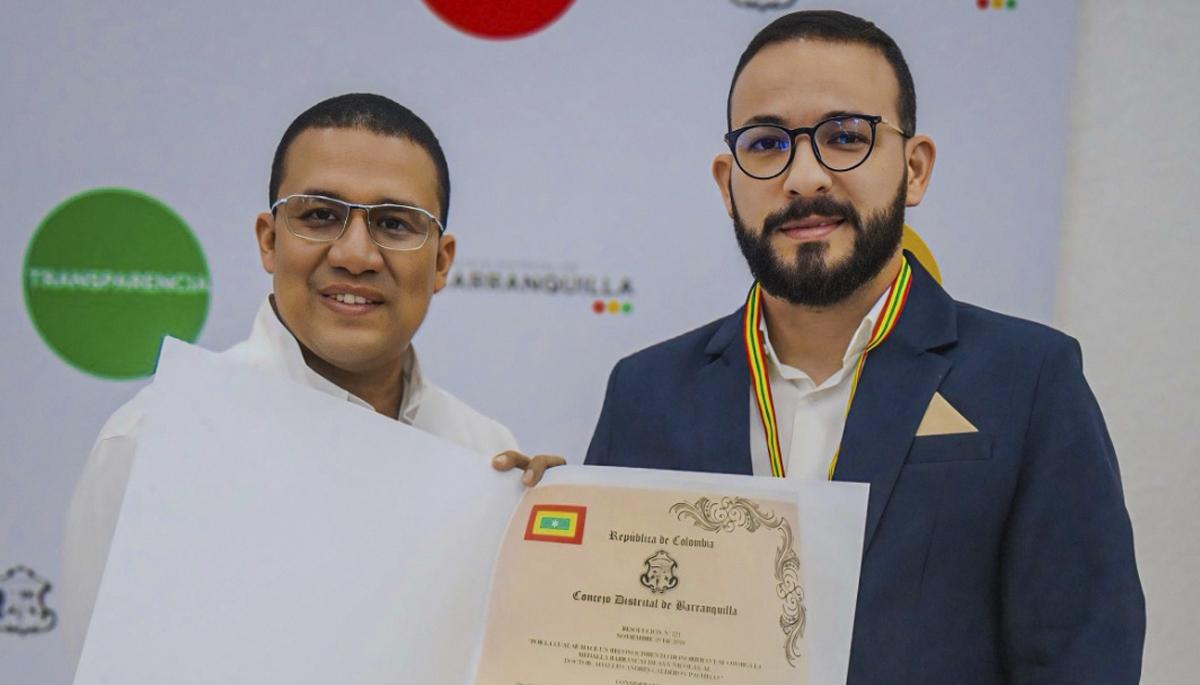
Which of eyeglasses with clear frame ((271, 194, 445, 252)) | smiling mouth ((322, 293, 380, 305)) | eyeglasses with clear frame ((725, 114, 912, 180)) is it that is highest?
eyeglasses with clear frame ((725, 114, 912, 180))

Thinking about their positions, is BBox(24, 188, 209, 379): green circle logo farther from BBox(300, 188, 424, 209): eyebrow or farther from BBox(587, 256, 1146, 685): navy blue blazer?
BBox(587, 256, 1146, 685): navy blue blazer

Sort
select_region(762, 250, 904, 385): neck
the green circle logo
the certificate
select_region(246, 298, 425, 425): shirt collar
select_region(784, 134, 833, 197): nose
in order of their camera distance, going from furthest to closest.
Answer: the green circle logo, select_region(246, 298, 425, 425): shirt collar, select_region(762, 250, 904, 385): neck, select_region(784, 134, 833, 197): nose, the certificate

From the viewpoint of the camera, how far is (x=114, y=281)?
8.54 ft

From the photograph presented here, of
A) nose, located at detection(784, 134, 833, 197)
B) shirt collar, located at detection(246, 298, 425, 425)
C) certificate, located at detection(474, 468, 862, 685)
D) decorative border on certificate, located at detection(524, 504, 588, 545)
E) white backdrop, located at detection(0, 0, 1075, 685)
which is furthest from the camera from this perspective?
white backdrop, located at detection(0, 0, 1075, 685)

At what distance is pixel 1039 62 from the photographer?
232cm

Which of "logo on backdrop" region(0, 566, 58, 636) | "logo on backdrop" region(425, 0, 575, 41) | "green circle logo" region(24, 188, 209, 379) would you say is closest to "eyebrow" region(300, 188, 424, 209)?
"logo on backdrop" region(425, 0, 575, 41)

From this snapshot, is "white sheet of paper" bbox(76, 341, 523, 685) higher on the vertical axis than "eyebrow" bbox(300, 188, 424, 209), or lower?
lower

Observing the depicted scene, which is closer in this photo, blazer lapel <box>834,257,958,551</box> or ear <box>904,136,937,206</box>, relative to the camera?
blazer lapel <box>834,257,958,551</box>

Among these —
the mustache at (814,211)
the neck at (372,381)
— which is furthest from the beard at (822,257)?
the neck at (372,381)

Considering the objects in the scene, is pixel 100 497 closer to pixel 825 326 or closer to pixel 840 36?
pixel 825 326

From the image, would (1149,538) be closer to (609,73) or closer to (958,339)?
(958,339)

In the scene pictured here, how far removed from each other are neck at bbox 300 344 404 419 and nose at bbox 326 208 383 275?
22cm

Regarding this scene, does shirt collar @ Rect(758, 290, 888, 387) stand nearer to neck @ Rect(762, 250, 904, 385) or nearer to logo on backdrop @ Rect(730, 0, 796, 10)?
neck @ Rect(762, 250, 904, 385)

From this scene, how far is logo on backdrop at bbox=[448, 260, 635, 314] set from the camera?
249cm
